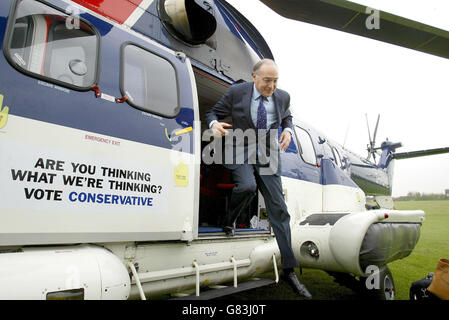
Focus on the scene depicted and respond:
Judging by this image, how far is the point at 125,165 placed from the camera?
2.17 meters

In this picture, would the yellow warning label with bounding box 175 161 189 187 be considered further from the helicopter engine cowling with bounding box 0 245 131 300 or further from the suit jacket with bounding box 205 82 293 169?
the helicopter engine cowling with bounding box 0 245 131 300

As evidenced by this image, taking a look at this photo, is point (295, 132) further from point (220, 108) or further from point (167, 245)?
point (167, 245)

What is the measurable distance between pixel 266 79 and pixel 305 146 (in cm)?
228

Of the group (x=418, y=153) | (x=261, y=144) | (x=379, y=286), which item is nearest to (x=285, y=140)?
(x=261, y=144)

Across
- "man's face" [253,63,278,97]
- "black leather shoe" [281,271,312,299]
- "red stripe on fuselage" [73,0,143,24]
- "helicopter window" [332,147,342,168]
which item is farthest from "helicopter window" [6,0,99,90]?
"helicopter window" [332,147,342,168]

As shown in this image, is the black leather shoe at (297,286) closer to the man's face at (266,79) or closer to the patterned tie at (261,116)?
the patterned tie at (261,116)

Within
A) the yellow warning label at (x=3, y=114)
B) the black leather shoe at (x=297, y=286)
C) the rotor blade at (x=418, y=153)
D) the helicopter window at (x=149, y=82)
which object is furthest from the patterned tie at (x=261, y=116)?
the rotor blade at (x=418, y=153)

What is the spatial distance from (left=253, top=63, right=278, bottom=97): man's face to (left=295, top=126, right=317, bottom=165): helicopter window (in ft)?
6.29

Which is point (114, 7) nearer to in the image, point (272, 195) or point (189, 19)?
point (189, 19)

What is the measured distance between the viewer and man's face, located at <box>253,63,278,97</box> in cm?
257

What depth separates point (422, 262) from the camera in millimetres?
6613

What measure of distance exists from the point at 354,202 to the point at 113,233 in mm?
3850

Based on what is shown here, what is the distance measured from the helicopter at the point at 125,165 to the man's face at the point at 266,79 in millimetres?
580

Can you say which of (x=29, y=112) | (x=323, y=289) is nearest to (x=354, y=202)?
(x=323, y=289)
